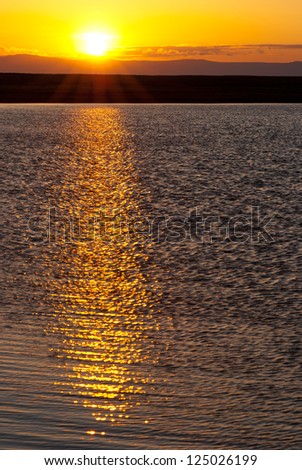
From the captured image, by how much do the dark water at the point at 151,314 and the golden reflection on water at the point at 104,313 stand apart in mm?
39

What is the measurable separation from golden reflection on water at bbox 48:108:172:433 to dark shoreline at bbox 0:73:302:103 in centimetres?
12383

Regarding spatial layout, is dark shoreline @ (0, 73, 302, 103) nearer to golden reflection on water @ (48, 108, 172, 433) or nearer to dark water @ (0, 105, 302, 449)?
dark water @ (0, 105, 302, 449)

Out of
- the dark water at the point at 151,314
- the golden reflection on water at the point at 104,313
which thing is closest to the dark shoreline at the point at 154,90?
the dark water at the point at 151,314

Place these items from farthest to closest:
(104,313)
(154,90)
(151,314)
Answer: (154,90), (151,314), (104,313)

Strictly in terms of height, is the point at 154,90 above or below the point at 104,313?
above

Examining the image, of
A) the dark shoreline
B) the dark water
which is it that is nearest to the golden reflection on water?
the dark water

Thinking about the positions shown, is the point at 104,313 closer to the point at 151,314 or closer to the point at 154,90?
the point at 151,314

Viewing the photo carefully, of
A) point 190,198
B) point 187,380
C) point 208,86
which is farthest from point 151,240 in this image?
point 208,86

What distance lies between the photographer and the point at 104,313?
691 inches

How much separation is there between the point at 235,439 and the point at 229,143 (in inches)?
2245

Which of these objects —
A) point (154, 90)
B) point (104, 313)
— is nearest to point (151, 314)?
point (104, 313)

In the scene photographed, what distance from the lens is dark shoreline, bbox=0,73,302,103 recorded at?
516 ft

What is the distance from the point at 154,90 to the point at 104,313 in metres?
156
